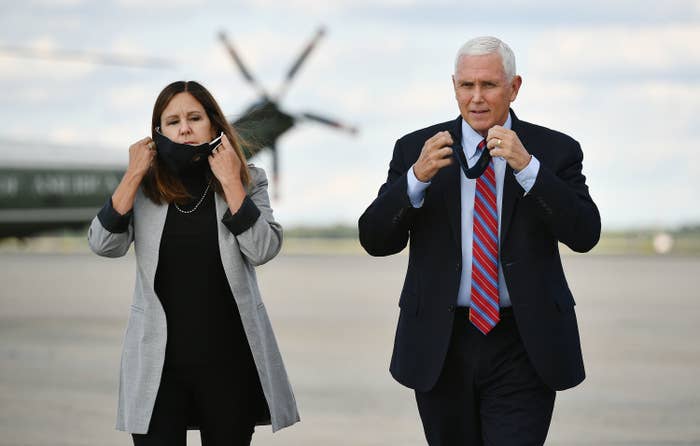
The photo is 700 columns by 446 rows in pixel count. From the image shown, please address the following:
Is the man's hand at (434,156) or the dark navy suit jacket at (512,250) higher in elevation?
the man's hand at (434,156)

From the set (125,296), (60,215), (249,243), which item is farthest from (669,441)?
(60,215)

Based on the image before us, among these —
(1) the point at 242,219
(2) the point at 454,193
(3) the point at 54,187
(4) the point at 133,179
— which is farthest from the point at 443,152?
(3) the point at 54,187

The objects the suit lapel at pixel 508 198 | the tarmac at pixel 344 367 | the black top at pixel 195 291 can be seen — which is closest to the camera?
the suit lapel at pixel 508 198

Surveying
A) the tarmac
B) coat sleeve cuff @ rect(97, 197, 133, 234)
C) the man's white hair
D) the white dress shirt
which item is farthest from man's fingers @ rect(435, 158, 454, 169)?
the tarmac

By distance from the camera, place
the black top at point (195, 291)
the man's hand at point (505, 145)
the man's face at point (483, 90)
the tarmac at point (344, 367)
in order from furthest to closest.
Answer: the tarmac at point (344, 367)
the black top at point (195, 291)
the man's face at point (483, 90)
the man's hand at point (505, 145)

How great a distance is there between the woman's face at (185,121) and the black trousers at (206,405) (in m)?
0.77

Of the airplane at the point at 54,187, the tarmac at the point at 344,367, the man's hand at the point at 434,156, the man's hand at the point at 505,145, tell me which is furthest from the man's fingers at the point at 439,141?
the airplane at the point at 54,187

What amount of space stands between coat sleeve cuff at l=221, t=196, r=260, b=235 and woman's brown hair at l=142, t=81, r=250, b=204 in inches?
5.5

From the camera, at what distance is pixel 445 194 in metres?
4.09

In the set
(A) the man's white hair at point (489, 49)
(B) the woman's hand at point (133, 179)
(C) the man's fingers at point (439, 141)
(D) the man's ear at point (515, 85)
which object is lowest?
(B) the woman's hand at point (133, 179)

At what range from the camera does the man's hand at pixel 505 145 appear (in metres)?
3.78

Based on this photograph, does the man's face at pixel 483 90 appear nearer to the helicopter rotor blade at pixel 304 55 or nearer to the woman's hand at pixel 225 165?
the woman's hand at pixel 225 165

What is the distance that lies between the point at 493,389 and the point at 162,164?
1359 mm

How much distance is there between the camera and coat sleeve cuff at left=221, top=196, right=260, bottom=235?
4070mm
